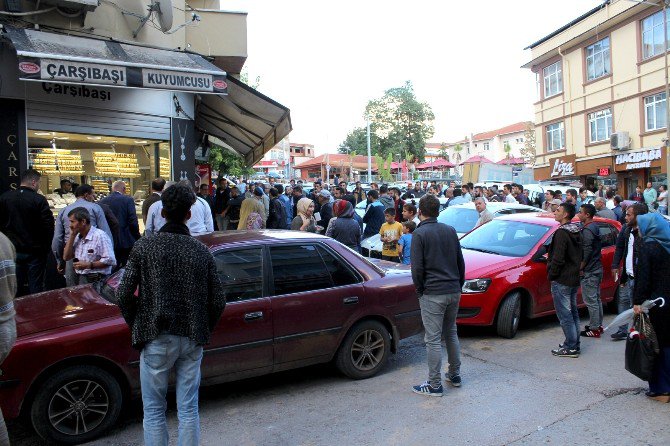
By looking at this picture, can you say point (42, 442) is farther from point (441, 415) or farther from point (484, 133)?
point (484, 133)

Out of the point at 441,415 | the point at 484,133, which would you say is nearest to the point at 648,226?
the point at 441,415

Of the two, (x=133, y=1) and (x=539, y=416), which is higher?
(x=133, y=1)

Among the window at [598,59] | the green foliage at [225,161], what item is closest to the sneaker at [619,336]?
the window at [598,59]

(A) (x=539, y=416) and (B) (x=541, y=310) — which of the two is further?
(B) (x=541, y=310)

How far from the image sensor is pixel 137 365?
4.38m

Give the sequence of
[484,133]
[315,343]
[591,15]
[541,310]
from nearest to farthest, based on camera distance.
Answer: [315,343]
[541,310]
[591,15]
[484,133]

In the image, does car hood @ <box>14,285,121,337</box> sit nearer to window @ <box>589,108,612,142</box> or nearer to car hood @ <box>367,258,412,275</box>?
car hood @ <box>367,258,412,275</box>

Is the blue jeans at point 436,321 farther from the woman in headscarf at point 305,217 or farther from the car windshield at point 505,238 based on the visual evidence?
the woman in headscarf at point 305,217

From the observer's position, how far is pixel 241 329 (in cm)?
478

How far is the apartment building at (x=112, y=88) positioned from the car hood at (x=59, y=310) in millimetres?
3723

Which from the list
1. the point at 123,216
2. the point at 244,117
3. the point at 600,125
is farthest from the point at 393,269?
the point at 600,125

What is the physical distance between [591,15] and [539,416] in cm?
2795

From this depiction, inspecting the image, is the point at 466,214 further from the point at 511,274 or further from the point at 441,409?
the point at 441,409

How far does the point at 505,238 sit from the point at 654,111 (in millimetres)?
20248
